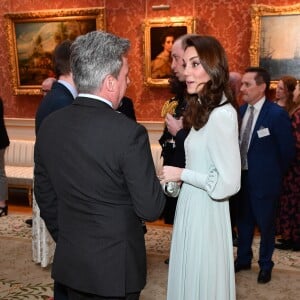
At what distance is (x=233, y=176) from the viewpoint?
203cm

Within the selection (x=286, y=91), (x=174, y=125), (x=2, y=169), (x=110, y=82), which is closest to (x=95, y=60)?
(x=110, y=82)

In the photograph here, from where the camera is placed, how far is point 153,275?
157 inches

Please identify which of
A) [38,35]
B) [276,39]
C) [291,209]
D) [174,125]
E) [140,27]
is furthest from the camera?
[38,35]

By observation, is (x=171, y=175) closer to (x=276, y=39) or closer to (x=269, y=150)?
(x=269, y=150)

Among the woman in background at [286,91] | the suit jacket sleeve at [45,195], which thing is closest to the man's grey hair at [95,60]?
the suit jacket sleeve at [45,195]

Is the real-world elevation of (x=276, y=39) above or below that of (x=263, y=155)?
Result: above

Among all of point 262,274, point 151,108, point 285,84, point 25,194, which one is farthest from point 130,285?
point 25,194

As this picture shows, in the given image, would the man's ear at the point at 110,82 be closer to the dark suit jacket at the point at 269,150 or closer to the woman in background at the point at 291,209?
the dark suit jacket at the point at 269,150

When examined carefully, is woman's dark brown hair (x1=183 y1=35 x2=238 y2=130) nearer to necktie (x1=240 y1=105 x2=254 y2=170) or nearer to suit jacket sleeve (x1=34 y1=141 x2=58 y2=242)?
suit jacket sleeve (x1=34 y1=141 x2=58 y2=242)

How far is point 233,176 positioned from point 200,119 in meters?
0.34

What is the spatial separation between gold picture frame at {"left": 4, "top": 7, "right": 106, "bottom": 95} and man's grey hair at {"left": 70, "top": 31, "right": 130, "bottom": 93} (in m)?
4.97

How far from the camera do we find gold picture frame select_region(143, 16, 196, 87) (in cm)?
594

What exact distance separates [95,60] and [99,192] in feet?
1.71

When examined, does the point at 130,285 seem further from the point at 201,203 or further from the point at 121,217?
the point at 201,203
